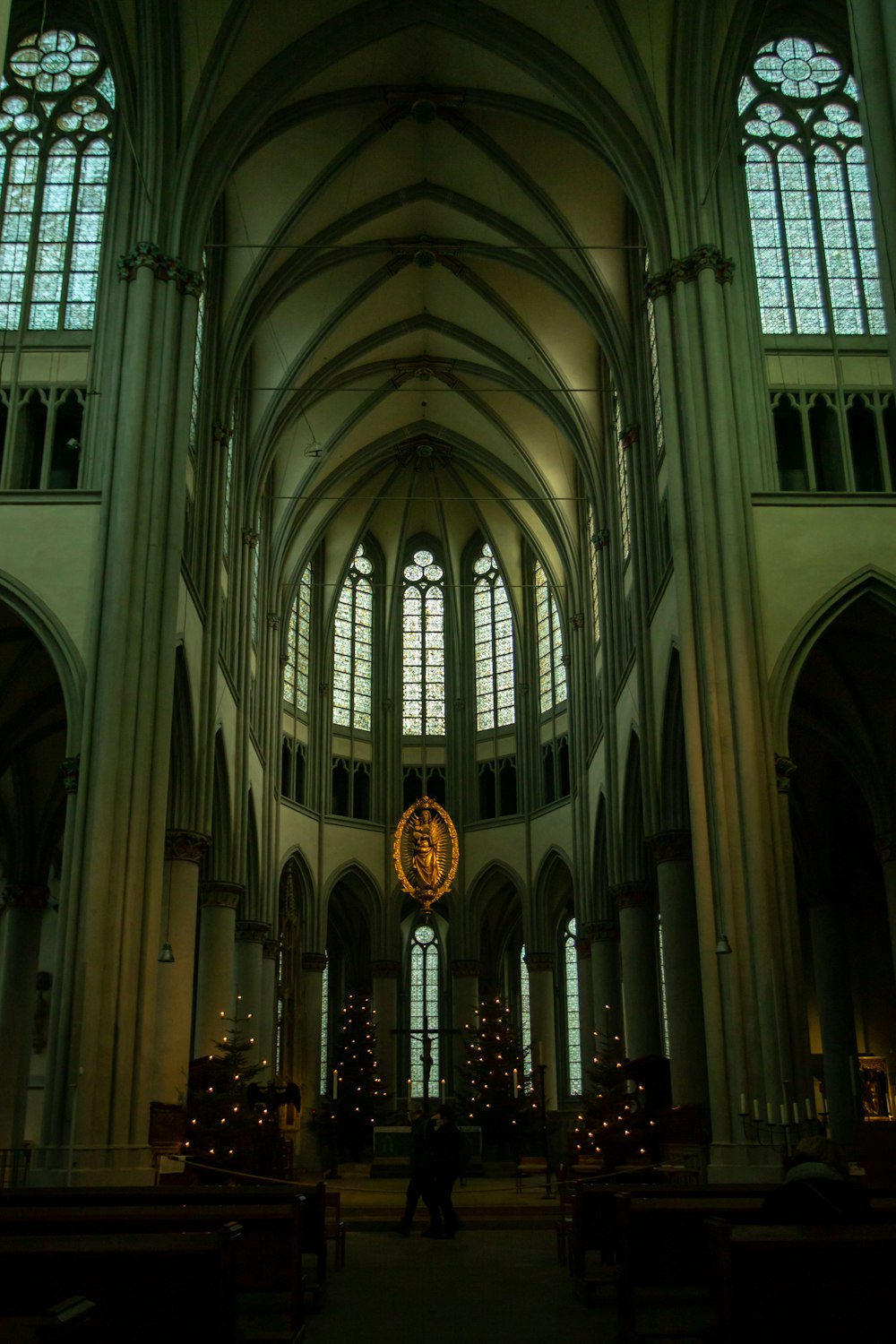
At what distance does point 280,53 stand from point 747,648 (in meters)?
13.2

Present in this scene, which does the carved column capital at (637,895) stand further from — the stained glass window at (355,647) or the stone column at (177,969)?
the stained glass window at (355,647)

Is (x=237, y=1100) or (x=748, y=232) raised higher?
(x=748, y=232)

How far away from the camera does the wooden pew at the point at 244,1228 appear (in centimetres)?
778

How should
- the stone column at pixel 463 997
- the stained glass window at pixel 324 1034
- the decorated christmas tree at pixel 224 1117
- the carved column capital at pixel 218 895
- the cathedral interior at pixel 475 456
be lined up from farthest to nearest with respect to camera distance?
the stained glass window at pixel 324 1034, the stone column at pixel 463 997, the carved column capital at pixel 218 895, the decorated christmas tree at pixel 224 1117, the cathedral interior at pixel 475 456

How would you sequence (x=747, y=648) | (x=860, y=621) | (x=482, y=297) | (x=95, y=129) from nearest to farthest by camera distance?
(x=747, y=648)
(x=860, y=621)
(x=95, y=129)
(x=482, y=297)

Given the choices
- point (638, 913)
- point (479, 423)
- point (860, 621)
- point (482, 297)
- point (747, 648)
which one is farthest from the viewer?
point (479, 423)

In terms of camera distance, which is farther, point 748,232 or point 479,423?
point 479,423

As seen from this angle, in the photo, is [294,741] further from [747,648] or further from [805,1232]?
[805,1232]

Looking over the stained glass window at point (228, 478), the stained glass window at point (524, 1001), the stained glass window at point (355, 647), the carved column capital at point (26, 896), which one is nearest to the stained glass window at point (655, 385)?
the stained glass window at point (228, 478)

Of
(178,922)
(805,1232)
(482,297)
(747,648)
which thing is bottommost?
(805,1232)

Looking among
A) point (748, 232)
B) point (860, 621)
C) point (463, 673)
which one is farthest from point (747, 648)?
point (463, 673)

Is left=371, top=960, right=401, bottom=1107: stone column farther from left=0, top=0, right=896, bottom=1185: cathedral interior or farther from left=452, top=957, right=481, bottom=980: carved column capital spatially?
left=452, top=957, right=481, bottom=980: carved column capital

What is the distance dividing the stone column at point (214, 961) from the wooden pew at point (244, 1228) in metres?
16.0

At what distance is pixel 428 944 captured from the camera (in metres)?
42.2
